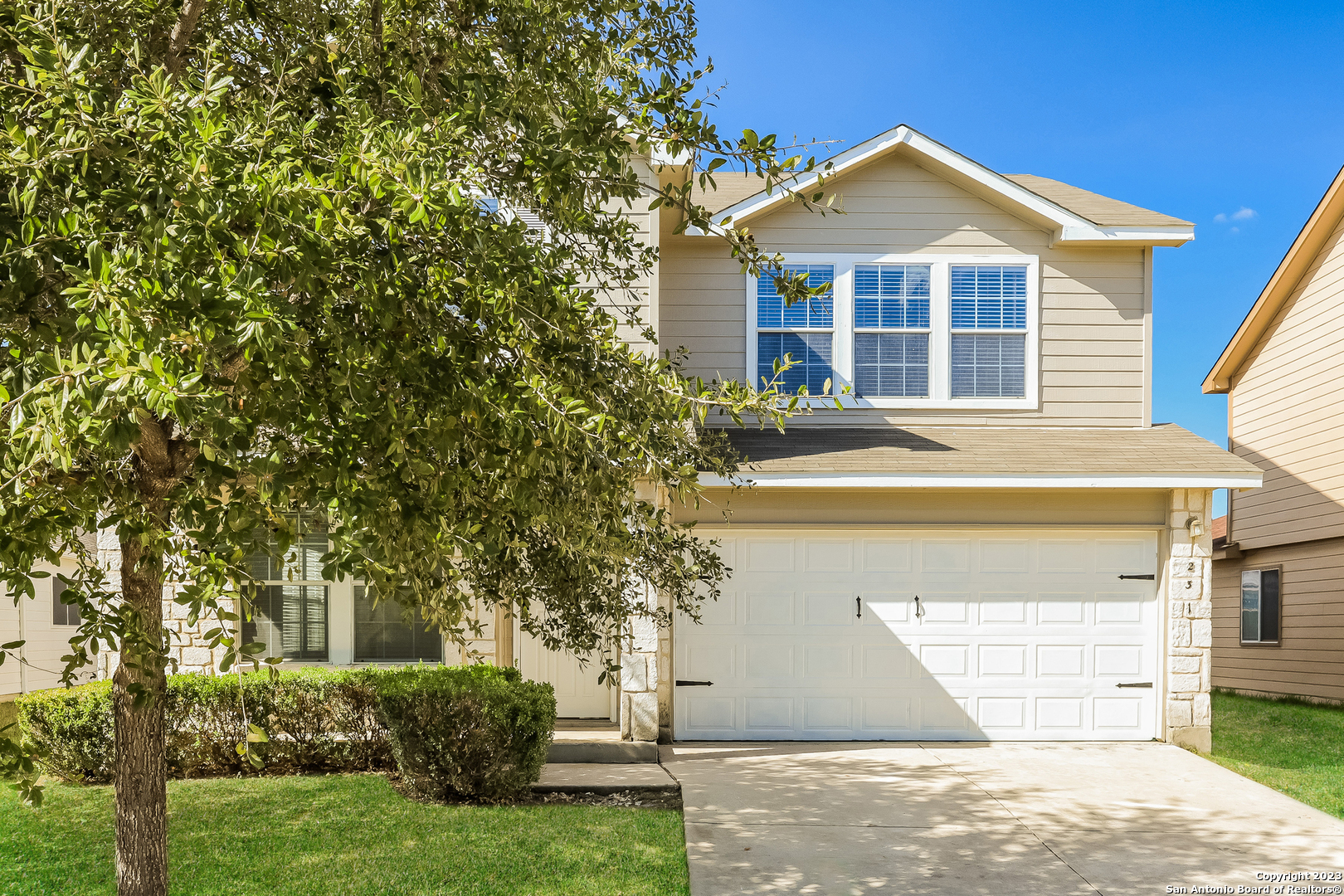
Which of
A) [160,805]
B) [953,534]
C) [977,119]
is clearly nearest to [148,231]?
[160,805]

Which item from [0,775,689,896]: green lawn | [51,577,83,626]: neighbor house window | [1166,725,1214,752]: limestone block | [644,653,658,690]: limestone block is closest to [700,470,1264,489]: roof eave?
[644,653,658,690]: limestone block

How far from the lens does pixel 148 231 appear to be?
2.37 m

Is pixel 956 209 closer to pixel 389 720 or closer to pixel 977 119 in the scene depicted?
pixel 389 720

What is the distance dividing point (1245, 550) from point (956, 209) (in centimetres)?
955

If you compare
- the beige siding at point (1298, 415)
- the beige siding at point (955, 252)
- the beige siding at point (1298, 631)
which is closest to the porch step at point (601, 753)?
the beige siding at point (955, 252)

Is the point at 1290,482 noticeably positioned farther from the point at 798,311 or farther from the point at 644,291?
the point at 644,291

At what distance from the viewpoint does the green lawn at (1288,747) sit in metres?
7.88

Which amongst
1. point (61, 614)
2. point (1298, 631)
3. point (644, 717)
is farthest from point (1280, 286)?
point (61, 614)

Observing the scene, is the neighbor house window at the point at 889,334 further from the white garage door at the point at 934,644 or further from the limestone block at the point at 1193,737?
the limestone block at the point at 1193,737

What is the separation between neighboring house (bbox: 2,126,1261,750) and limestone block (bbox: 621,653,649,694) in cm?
2

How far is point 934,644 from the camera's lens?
9.56 meters

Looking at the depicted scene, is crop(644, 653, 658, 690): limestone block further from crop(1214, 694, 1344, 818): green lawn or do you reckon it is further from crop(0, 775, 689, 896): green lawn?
crop(1214, 694, 1344, 818): green lawn

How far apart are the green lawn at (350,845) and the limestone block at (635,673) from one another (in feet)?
6.39

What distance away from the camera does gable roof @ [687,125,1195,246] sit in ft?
33.1
